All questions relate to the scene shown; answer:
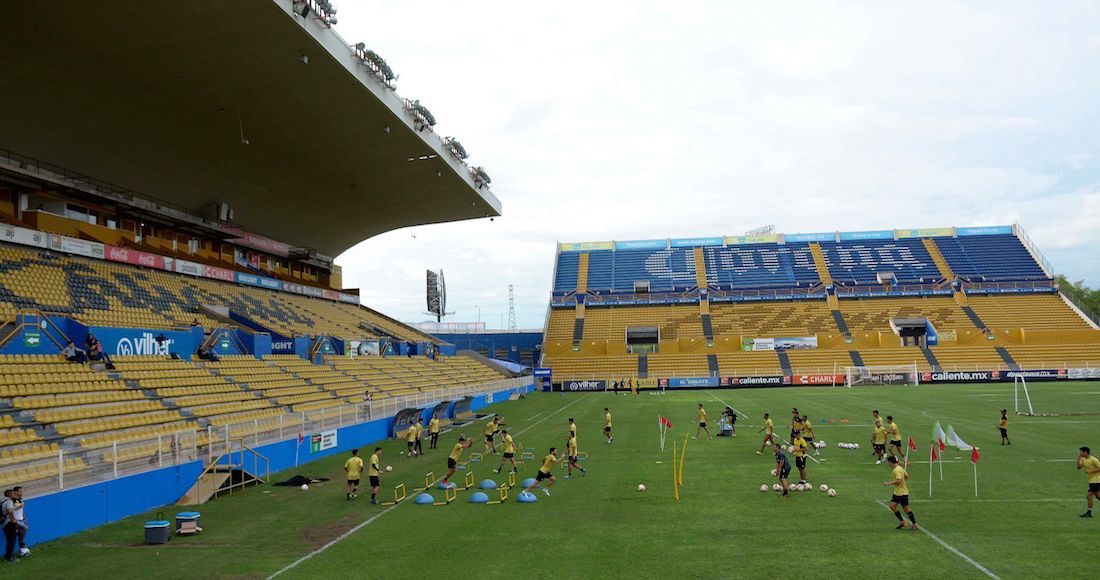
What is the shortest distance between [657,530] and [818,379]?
2157 inches

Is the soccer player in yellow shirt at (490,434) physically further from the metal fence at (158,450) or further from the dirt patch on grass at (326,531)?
the dirt patch on grass at (326,531)

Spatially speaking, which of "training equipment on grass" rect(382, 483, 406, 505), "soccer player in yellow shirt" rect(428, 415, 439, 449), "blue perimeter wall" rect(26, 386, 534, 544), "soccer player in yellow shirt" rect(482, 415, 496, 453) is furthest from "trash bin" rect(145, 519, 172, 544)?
"soccer player in yellow shirt" rect(428, 415, 439, 449)

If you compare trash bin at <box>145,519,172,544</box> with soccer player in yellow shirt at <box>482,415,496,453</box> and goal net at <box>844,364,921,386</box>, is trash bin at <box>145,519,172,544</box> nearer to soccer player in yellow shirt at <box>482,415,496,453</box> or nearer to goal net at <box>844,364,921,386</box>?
soccer player in yellow shirt at <box>482,415,496,453</box>

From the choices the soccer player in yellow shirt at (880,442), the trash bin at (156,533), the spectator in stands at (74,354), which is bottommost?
the trash bin at (156,533)

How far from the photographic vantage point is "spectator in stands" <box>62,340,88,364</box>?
21.7m

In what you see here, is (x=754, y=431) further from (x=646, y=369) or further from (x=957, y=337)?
(x=957, y=337)

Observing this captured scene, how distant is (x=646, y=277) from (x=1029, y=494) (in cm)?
7169

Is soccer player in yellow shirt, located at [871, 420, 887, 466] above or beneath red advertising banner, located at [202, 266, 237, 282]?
beneath

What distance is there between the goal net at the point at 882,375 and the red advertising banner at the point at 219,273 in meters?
49.3

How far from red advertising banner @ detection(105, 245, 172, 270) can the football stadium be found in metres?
0.11

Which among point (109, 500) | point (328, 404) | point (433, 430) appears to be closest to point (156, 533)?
point (109, 500)

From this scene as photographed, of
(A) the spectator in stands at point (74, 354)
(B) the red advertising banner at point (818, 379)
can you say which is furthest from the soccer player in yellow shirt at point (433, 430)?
(B) the red advertising banner at point (818, 379)

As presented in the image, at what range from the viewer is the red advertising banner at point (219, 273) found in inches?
1629

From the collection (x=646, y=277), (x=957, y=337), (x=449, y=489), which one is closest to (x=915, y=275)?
(x=957, y=337)
